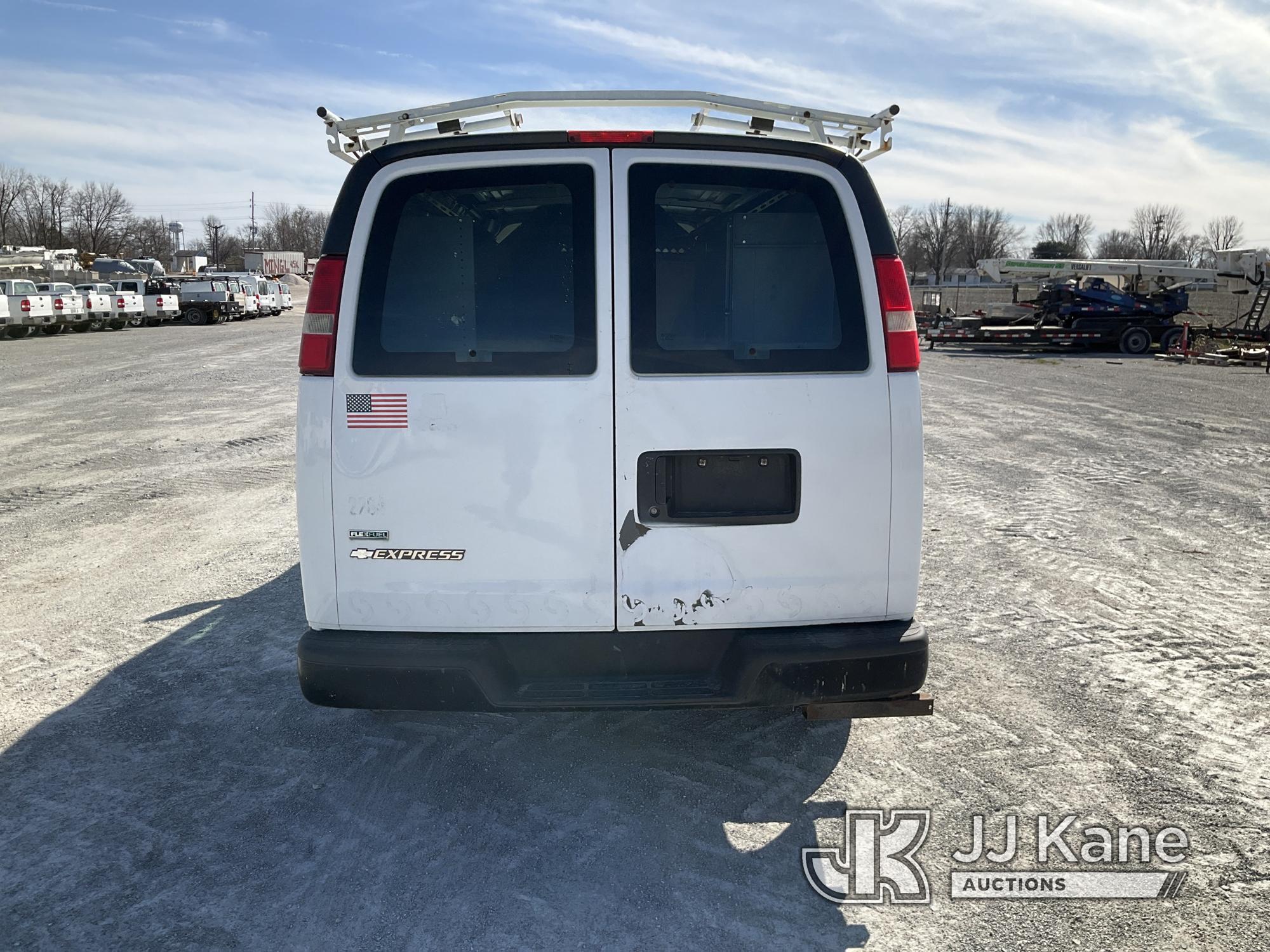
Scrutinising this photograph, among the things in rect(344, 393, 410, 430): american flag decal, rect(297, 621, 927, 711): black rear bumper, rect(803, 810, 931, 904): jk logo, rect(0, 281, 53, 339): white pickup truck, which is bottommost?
rect(803, 810, 931, 904): jk logo

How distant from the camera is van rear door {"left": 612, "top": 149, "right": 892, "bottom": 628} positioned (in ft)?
10.1

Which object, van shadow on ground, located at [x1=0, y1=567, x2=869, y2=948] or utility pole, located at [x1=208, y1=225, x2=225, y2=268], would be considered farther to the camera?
utility pole, located at [x1=208, y1=225, x2=225, y2=268]

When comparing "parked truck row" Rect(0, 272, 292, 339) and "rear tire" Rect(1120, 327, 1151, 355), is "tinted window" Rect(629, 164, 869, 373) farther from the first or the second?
"parked truck row" Rect(0, 272, 292, 339)

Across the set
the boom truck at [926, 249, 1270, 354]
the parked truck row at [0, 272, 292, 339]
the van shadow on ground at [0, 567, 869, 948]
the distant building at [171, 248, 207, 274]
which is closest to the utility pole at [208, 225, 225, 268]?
the distant building at [171, 248, 207, 274]

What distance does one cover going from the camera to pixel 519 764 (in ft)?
12.1

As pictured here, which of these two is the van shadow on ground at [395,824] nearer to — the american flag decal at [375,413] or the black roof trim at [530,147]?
the american flag decal at [375,413]

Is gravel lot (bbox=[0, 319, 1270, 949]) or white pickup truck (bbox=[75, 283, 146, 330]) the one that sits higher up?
white pickup truck (bbox=[75, 283, 146, 330])

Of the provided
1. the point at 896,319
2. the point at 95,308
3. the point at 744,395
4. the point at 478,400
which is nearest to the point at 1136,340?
the point at 896,319

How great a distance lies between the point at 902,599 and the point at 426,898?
6.04ft

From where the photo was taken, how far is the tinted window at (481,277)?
3.08 m

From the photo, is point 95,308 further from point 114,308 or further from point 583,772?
point 583,772

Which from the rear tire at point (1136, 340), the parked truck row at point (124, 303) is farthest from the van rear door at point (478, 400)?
the parked truck row at point (124, 303)

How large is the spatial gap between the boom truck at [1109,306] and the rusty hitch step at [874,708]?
3070 centimetres

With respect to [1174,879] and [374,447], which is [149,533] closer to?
[374,447]
